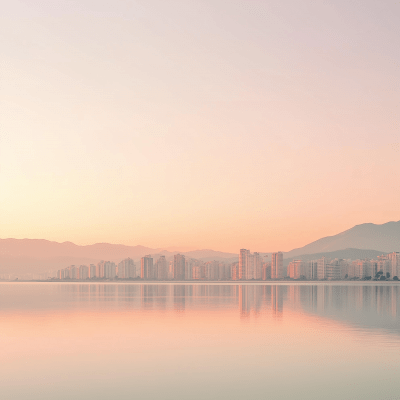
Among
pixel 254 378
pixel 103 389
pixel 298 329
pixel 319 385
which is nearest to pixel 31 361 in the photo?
pixel 103 389

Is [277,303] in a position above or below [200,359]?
below

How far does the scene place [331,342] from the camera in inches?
1079

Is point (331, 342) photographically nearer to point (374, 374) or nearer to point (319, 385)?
point (374, 374)

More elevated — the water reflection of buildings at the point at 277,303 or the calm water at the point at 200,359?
the calm water at the point at 200,359

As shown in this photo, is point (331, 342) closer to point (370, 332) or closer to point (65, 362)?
point (370, 332)

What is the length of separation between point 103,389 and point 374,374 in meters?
10.1

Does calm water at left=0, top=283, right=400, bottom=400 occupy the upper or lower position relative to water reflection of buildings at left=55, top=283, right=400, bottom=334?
upper

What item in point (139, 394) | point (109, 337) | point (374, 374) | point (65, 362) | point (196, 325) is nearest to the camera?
point (139, 394)

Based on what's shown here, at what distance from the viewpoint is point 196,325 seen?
119 ft

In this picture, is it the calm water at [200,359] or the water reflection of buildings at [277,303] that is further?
the water reflection of buildings at [277,303]

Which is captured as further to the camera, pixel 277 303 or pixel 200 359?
pixel 277 303

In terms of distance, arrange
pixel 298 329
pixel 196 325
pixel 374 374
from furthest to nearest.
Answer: pixel 196 325 → pixel 298 329 → pixel 374 374

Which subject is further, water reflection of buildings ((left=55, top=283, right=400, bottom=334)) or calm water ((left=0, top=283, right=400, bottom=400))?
water reflection of buildings ((left=55, top=283, right=400, bottom=334))

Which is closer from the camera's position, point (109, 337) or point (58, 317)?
point (109, 337)
